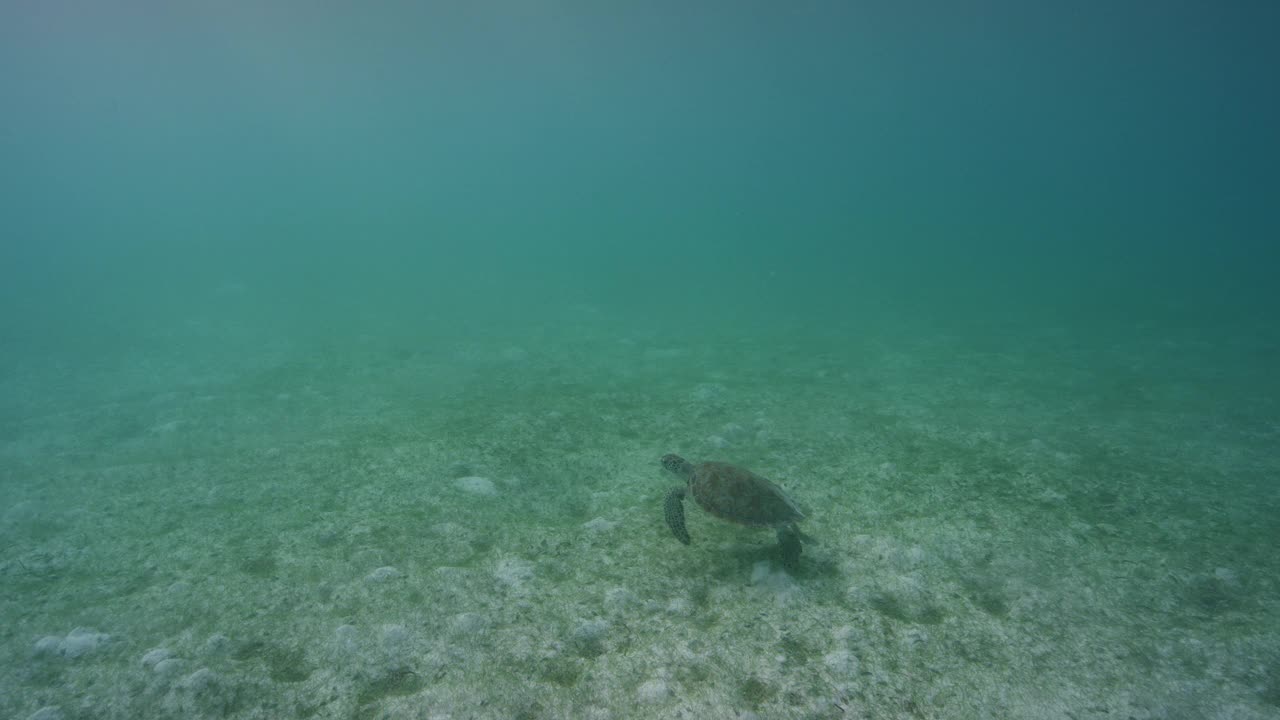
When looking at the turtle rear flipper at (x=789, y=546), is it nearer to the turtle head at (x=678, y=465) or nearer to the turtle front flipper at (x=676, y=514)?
the turtle front flipper at (x=676, y=514)

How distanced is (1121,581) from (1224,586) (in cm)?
63

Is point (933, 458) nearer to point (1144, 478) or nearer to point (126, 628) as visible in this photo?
point (1144, 478)

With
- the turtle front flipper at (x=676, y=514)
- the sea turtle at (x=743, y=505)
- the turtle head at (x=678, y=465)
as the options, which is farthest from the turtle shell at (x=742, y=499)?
the turtle head at (x=678, y=465)

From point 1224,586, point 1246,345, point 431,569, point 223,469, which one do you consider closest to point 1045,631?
point 1224,586

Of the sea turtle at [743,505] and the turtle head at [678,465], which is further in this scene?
the turtle head at [678,465]

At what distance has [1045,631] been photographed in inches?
125

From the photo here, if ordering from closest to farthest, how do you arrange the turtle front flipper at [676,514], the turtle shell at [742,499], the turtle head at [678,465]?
1. the turtle shell at [742,499]
2. the turtle front flipper at [676,514]
3. the turtle head at [678,465]

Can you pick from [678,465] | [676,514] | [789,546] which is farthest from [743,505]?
[678,465]

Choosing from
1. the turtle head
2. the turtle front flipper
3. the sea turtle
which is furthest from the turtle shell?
the turtle head

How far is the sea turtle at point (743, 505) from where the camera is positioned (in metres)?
3.70

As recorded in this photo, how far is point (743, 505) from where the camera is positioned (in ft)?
12.2

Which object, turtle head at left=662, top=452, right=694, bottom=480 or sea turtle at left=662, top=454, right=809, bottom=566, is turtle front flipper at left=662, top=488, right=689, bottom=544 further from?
turtle head at left=662, top=452, right=694, bottom=480

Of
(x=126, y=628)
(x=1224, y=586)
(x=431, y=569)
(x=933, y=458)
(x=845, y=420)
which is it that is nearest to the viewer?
(x=126, y=628)

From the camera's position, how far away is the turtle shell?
369 centimetres
